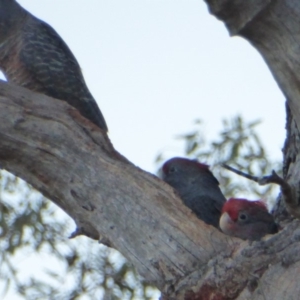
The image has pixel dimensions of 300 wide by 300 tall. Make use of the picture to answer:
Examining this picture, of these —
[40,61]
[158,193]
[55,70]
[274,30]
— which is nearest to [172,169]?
[55,70]

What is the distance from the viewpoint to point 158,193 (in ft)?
13.4

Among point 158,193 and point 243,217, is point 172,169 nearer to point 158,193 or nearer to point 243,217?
point 243,217

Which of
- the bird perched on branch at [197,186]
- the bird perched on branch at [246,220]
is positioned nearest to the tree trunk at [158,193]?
the bird perched on branch at [246,220]

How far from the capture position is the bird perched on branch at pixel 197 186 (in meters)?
5.95

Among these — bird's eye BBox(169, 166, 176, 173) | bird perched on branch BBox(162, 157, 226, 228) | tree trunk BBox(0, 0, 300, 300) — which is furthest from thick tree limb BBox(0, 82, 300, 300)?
bird's eye BBox(169, 166, 176, 173)

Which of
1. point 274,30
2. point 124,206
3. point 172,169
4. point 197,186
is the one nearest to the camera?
point 274,30

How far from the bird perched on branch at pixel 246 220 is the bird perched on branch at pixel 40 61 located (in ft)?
4.09

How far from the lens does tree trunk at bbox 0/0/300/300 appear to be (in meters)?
3.30

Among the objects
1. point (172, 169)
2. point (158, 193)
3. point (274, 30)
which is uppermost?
point (274, 30)

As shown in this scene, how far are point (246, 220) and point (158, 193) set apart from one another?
1407mm

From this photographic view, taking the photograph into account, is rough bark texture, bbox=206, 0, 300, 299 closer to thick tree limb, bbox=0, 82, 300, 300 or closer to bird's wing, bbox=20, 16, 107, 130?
thick tree limb, bbox=0, 82, 300, 300

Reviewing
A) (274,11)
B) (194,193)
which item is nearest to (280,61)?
(274,11)

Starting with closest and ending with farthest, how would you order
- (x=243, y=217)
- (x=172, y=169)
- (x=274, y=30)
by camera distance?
1. (x=274, y=30)
2. (x=243, y=217)
3. (x=172, y=169)

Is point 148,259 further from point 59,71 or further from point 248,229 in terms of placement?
point 59,71
